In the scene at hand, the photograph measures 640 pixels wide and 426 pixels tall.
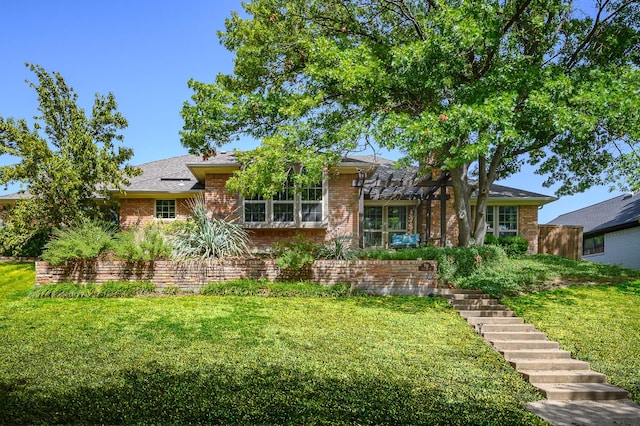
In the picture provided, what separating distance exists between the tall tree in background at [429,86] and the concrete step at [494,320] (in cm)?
408

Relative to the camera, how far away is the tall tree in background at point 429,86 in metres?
12.0

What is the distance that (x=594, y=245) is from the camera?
1082 inches

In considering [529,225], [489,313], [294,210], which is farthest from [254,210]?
[529,225]

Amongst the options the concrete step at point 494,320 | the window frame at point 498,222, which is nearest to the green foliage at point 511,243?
the window frame at point 498,222

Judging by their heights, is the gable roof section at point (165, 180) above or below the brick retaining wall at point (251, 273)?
above

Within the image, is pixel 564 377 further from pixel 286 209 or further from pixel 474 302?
pixel 286 209

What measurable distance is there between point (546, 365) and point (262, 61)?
38.4ft

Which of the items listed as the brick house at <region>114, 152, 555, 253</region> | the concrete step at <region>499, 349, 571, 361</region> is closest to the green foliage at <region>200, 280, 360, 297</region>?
the brick house at <region>114, 152, 555, 253</region>

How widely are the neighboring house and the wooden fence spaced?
3136mm

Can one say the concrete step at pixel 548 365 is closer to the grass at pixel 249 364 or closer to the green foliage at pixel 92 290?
the grass at pixel 249 364

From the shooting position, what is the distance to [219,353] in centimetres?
830

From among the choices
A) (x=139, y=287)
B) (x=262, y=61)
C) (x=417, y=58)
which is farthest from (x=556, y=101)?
(x=139, y=287)

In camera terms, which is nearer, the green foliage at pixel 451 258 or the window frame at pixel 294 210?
the green foliage at pixel 451 258

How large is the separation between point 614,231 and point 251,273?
833 inches
